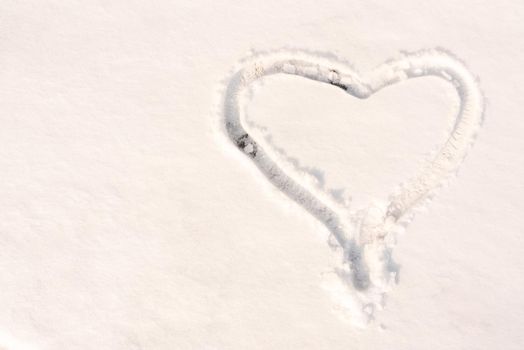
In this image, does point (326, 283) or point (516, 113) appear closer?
point (326, 283)

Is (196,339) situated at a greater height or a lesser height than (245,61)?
lesser

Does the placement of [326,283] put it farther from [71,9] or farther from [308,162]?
[71,9]

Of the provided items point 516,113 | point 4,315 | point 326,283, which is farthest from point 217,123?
point 516,113

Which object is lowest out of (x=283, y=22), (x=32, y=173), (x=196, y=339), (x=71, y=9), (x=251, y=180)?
(x=196, y=339)
